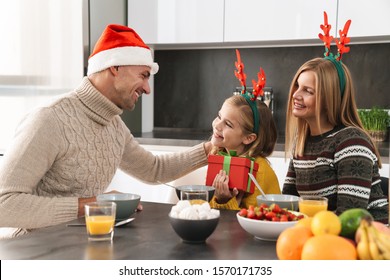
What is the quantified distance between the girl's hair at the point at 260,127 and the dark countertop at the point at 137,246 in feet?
2.70

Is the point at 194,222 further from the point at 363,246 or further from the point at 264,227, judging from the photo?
the point at 363,246

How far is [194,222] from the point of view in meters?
1.24

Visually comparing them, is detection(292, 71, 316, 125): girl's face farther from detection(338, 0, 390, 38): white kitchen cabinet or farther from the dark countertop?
detection(338, 0, 390, 38): white kitchen cabinet

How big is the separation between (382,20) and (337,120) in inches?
57.0

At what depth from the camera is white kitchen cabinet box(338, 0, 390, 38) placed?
315 cm

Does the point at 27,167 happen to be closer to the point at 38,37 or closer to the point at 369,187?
the point at 369,187

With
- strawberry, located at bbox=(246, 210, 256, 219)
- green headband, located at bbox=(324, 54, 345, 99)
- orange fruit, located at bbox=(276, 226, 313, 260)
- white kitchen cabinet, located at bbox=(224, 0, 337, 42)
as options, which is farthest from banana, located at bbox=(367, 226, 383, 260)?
white kitchen cabinet, located at bbox=(224, 0, 337, 42)

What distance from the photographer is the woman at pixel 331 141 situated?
1847 mm

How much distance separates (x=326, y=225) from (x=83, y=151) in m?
1.15

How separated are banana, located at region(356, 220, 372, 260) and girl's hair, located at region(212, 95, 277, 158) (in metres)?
1.33

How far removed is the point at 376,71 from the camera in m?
A: 3.60

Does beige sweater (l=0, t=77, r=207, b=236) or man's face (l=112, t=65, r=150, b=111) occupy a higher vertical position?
man's face (l=112, t=65, r=150, b=111)

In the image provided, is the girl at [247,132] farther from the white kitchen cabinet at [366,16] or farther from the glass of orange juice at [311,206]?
the white kitchen cabinet at [366,16]

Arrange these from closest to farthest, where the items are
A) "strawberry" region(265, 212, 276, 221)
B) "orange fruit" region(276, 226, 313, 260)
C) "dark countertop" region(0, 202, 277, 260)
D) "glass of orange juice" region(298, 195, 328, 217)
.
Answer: "orange fruit" region(276, 226, 313, 260) → "dark countertop" region(0, 202, 277, 260) → "strawberry" region(265, 212, 276, 221) → "glass of orange juice" region(298, 195, 328, 217)
